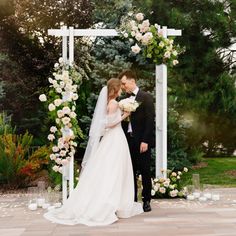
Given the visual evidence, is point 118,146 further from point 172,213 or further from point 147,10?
point 147,10

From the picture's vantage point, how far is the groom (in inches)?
243

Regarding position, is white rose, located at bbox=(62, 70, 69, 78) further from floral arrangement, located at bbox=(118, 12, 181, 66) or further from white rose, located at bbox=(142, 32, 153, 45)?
white rose, located at bbox=(142, 32, 153, 45)

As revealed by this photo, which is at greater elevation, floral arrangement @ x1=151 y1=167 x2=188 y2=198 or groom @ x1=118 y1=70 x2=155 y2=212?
groom @ x1=118 y1=70 x2=155 y2=212

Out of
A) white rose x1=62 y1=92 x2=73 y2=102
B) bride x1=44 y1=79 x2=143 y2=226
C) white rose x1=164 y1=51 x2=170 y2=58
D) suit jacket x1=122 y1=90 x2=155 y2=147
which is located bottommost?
bride x1=44 y1=79 x2=143 y2=226

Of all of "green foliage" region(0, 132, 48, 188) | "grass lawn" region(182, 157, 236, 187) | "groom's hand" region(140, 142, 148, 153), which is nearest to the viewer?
"groom's hand" region(140, 142, 148, 153)

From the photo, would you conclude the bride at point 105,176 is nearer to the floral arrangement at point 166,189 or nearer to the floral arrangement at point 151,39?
the floral arrangement at point 166,189

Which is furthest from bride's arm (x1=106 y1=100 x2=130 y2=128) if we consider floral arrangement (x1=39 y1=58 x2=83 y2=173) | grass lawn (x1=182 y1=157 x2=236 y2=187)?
grass lawn (x1=182 y1=157 x2=236 y2=187)

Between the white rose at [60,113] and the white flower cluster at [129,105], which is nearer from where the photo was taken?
the white flower cluster at [129,105]

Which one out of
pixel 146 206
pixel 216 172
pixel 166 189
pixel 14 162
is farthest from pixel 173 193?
pixel 216 172

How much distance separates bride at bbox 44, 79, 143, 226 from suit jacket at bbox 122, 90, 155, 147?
296mm

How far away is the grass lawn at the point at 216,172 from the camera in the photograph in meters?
10.5

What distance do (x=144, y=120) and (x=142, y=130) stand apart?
0.13m

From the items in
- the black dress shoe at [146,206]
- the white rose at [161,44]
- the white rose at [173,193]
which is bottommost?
the black dress shoe at [146,206]

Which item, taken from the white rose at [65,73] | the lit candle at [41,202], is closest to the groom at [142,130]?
the white rose at [65,73]
